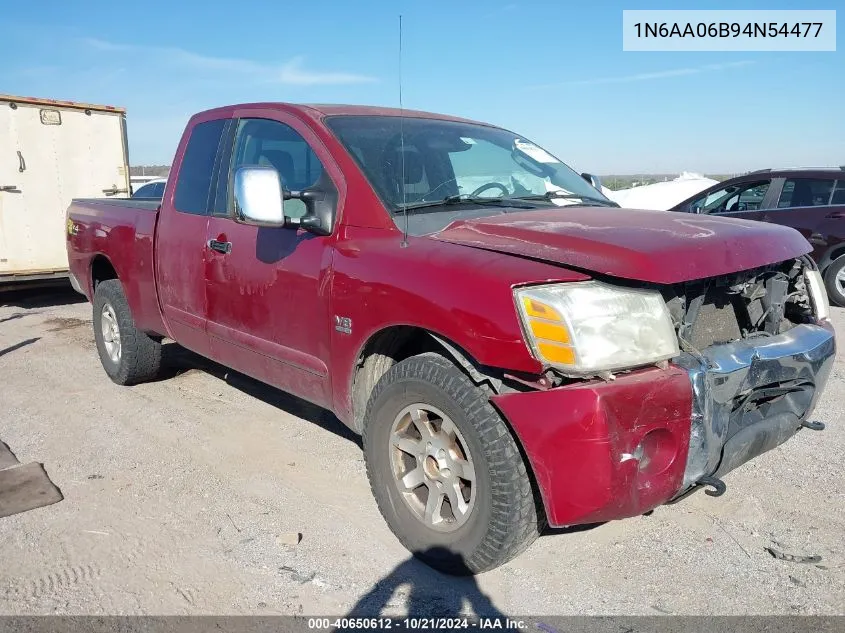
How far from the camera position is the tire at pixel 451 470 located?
2490 millimetres

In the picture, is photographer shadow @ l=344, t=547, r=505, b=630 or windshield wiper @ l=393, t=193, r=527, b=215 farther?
windshield wiper @ l=393, t=193, r=527, b=215

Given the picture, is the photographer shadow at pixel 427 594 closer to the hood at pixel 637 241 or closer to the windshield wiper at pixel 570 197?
the hood at pixel 637 241

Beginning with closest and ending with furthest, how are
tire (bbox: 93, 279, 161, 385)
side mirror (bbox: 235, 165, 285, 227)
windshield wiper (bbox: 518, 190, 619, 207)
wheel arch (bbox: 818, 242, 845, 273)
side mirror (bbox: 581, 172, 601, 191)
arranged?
side mirror (bbox: 235, 165, 285, 227) → windshield wiper (bbox: 518, 190, 619, 207) → side mirror (bbox: 581, 172, 601, 191) → tire (bbox: 93, 279, 161, 385) → wheel arch (bbox: 818, 242, 845, 273)

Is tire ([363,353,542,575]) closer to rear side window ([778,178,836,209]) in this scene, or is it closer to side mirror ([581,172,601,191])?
side mirror ([581,172,601,191])

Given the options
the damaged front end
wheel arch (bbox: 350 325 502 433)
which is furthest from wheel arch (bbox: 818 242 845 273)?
wheel arch (bbox: 350 325 502 433)

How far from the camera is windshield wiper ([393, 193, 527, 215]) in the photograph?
3.19m

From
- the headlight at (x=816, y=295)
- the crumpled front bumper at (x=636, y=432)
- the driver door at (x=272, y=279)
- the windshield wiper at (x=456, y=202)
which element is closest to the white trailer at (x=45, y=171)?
the driver door at (x=272, y=279)

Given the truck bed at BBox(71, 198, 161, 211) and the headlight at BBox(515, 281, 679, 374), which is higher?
the truck bed at BBox(71, 198, 161, 211)

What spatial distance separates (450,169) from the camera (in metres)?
3.61

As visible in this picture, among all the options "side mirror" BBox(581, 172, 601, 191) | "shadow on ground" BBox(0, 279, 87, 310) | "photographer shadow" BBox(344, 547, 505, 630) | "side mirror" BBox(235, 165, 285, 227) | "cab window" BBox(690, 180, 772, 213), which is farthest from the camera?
"shadow on ground" BBox(0, 279, 87, 310)

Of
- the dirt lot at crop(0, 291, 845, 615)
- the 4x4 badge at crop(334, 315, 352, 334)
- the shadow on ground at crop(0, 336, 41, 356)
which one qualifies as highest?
the 4x4 badge at crop(334, 315, 352, 334)

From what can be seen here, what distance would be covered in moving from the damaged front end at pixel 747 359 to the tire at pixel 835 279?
19.1 feet

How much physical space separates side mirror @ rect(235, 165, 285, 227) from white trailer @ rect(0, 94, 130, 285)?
7.10m

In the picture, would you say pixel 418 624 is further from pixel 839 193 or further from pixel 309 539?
pixel 839 193
